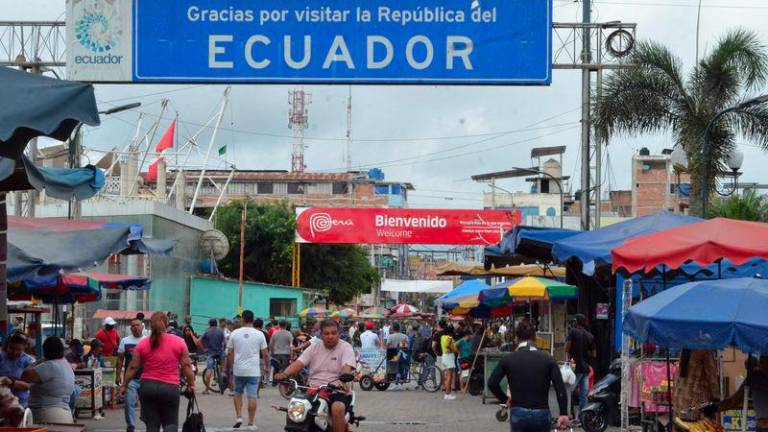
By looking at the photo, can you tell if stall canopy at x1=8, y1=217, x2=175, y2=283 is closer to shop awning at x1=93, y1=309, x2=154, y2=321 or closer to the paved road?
the paved road

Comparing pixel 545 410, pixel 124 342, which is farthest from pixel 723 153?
pixel 545 410

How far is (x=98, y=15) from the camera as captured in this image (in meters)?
17.9

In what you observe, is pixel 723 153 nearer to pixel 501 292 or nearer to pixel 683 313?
pixel 501 292

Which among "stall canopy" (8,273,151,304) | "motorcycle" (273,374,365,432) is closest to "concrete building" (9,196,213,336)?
"stall canopy" (8,273,151,304)

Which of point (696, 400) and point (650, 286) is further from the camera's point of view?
point (650, 286)

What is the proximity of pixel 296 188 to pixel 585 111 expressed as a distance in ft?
338

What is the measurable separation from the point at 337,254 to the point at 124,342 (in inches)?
2238

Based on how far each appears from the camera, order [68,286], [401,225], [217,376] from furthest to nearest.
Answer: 1. [401,225]
2. [217,376]
3. [68,286]

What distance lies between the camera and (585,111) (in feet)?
84.7

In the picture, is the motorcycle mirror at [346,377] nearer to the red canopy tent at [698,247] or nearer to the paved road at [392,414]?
the red canopy tent at [698,247]

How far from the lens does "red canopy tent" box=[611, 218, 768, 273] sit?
15.2 metres

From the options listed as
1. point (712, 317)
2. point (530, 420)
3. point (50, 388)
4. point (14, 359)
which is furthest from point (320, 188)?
point (530, 420)

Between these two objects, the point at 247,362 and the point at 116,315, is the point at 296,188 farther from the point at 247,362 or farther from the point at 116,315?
the point at 247,362

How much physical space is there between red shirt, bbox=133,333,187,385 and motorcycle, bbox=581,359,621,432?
24.4ft
